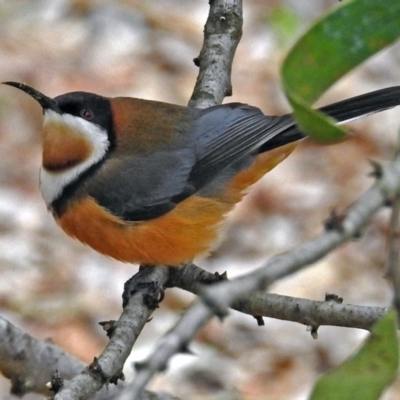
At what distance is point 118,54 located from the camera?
8.73m

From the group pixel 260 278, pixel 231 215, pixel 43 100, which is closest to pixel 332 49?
pixel 260 278

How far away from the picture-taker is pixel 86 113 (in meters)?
3.88

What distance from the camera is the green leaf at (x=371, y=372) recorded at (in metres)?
1.47

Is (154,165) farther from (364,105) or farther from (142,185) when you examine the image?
(364,105)

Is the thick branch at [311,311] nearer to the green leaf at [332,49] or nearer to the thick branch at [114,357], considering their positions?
the thick branch at [114,357]

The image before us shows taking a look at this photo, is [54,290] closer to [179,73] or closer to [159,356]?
[179,73]

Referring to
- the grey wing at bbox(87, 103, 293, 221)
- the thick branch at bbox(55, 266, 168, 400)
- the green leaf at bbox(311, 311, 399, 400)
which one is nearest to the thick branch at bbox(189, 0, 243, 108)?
the grey wing at bbox(87, 103, 293, 221)

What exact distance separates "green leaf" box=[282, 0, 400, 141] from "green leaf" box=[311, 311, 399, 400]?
0.37 meters

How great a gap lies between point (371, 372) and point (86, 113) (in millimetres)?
2619

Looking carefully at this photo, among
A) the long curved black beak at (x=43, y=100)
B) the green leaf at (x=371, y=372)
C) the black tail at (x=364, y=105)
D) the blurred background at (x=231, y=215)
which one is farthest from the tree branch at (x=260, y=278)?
the blurred background at (x=231, y=215)

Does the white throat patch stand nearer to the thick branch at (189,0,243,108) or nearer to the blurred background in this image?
the thick branch at (189,0,243,108)

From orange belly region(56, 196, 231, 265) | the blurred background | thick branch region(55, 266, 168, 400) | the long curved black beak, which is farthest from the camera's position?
the blurred background

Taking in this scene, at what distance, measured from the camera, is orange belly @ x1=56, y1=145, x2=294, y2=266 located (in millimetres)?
3711

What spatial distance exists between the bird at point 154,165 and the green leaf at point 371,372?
219 centimetres
